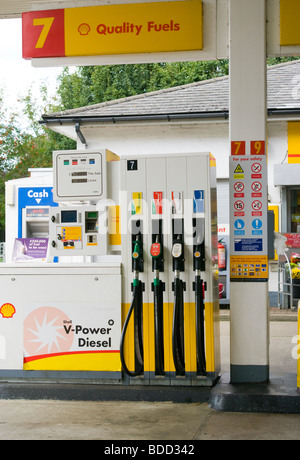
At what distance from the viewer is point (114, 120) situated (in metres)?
15.5

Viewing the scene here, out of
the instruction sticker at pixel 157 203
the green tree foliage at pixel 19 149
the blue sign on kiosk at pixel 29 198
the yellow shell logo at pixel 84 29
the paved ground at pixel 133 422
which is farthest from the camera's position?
the green tree foliage at pixel 19 149

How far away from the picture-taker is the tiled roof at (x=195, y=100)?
15.6 metres

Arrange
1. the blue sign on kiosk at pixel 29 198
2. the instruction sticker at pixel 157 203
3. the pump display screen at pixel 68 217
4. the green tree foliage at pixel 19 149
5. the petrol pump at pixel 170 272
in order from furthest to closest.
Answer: the green tree foliage at pixel 19 149, the blue sign on kiosk at pixel 29 198, the pump display screen at pixel 68 217, the instruction sticker at pixel 157 203, the petrol pump at pixel 170 272

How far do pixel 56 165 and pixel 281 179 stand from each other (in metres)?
7.54

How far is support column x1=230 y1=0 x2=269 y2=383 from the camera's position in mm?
7066

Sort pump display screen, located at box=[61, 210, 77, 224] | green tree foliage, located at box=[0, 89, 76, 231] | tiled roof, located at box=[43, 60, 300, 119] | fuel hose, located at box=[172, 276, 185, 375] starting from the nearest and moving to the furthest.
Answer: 1. fuel hose, located at box=[172, 276, 185, 375]
2. pump display screen, located at box=[61, 210, 77, 224]
3. tiled roof, located at box=[43, 60, 300, 119]
4. green tree foliage, located at box=[0, 89, 76, 231]

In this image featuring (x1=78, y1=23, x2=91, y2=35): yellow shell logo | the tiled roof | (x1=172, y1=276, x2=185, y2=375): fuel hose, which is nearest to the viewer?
(x1=172, y1=276, x2=185, y2=375): fuel hose

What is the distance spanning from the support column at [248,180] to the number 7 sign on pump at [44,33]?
191 cm

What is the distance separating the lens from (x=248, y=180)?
7129 mm

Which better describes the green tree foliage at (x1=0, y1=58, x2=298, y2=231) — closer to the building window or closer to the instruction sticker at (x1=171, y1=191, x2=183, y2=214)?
the building window

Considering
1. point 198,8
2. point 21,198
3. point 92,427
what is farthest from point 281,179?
point 92,427

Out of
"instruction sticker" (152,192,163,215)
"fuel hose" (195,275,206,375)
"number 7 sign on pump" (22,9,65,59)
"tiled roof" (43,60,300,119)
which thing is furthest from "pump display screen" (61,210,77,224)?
"tiled roof" (43,60,300,119)

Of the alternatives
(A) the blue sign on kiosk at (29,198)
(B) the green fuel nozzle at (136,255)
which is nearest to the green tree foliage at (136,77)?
(A) the blue sign on kiosk at (29,198)

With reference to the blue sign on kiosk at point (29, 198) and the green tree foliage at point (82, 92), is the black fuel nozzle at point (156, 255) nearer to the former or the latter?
the blue sign on kiosk at point (29, 198)
